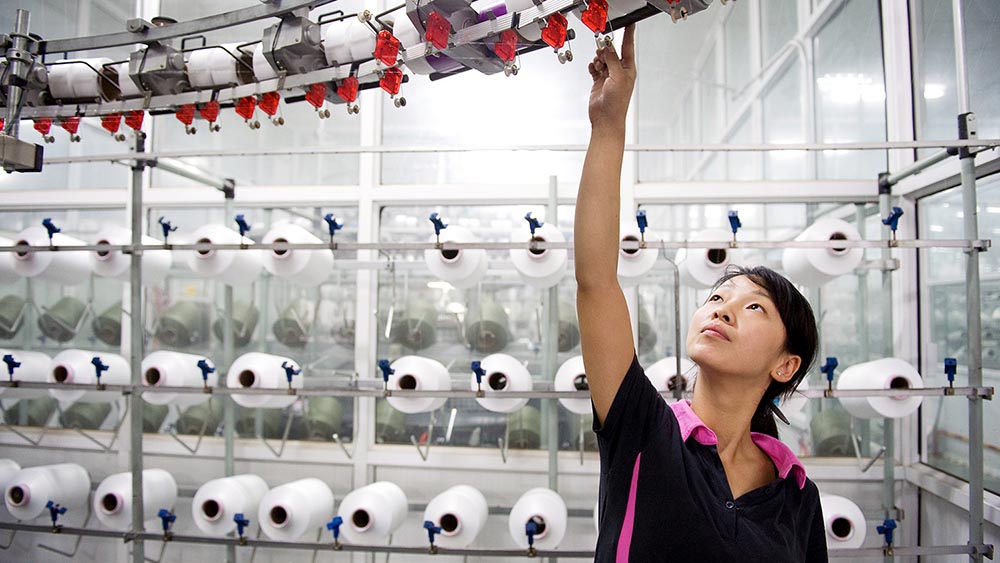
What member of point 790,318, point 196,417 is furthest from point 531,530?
point 196,417

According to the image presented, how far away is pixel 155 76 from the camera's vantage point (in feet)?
3.57

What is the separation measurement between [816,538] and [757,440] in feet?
0.57

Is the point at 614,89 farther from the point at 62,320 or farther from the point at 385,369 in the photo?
the point at 62,320

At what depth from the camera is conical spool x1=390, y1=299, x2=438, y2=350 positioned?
81.4 inches

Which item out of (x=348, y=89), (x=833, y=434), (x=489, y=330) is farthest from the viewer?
(x=489, y=330)

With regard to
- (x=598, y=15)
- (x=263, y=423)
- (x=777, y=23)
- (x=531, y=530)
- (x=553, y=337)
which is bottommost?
(x=531, y=530)

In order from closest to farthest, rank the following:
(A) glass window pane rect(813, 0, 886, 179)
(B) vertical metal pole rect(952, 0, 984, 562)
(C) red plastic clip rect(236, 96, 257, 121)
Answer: (C) red plastic clip rect(236, 96, 257, 121) < (B) vertical metal pole rect(952, 0, 984, 562) < (A) glass window pane rect(813, 0, 886, 179)

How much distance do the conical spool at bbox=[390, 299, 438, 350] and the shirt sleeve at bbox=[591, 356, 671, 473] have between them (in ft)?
4.97

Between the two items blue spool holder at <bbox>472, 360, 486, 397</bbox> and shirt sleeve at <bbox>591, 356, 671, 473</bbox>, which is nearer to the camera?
shirt sleeve at <bbox>591, 356, 671, 473</bbox>

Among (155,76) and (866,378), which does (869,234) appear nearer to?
(866,378)

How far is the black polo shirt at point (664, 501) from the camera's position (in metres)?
0.58

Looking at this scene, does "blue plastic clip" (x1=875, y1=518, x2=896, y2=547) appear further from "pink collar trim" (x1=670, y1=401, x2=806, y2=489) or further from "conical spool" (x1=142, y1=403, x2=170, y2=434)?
"conical spool" (x1=142, y1=403, x2=170, y2=434)

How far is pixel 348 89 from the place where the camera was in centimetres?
102

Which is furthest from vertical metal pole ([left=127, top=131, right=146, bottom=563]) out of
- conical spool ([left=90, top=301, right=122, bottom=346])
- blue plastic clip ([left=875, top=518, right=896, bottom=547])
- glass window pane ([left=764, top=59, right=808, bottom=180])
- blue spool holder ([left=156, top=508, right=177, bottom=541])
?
glass window pane ([left=764, top=59, right=808, bottom=180])
